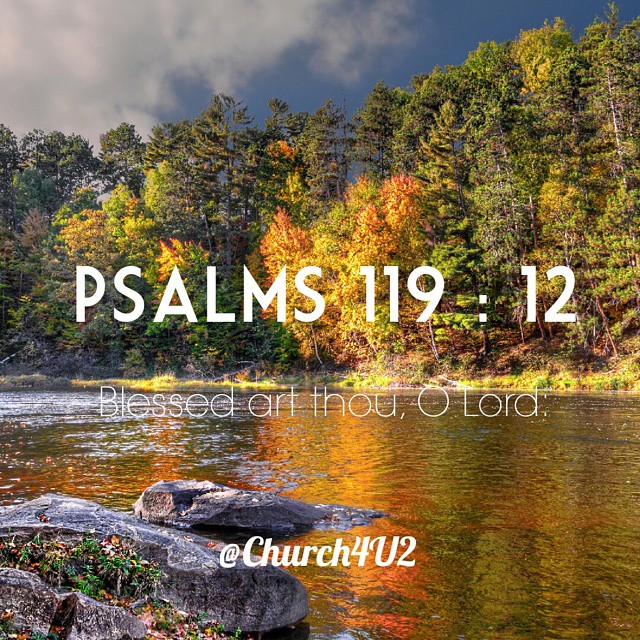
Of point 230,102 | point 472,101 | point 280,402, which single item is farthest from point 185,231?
point 280,402

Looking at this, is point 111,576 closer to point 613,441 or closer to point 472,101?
point 613,441

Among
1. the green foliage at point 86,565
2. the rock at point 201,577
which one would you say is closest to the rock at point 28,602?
the green foliage at point 86,565

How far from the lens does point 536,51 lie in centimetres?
6994

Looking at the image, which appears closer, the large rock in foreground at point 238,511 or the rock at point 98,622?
the rock at point 98,622

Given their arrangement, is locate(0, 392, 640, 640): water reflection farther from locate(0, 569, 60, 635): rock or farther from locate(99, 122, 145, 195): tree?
locate(99, 122, 145, 195): tree

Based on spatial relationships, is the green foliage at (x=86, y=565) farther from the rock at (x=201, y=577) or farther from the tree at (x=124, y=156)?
the tree at (x=124, y=156)

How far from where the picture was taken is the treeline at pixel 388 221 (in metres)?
45.2

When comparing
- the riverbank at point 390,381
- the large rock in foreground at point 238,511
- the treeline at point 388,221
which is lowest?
the riverbank at point 390,381

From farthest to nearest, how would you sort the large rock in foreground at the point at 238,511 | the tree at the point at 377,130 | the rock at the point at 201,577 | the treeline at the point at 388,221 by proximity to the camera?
the tree at the point at 377,130, the treeline at the point at 388,221, the large rock in foreground at the point at 238,511, the rock at the point at 201,577

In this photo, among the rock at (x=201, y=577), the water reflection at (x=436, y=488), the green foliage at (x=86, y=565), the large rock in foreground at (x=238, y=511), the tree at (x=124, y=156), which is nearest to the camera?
the green foliage at (x=86, y=565)

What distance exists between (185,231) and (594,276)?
1690 inches

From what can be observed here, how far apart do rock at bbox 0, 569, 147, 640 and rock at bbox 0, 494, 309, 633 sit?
1.12 meters

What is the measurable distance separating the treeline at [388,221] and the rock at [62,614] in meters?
41.8

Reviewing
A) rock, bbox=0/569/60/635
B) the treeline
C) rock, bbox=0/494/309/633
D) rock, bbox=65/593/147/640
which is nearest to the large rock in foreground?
rock, bbox=0/494/309/633
